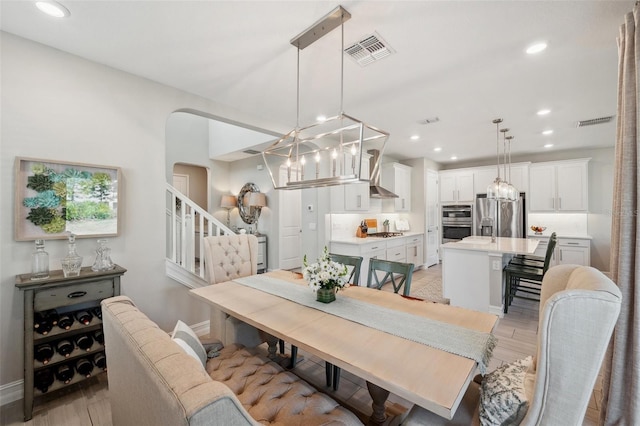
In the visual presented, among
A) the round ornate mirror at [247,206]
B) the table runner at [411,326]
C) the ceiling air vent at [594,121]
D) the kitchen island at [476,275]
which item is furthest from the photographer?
the round ornate mirror at [247,206]

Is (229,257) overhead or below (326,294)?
overhead

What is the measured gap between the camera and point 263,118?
382 cm

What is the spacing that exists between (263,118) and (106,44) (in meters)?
1.87

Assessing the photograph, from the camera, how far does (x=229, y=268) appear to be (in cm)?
285

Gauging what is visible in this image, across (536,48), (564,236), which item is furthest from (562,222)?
(536,48)

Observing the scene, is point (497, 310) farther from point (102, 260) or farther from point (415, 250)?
point (102, 260)

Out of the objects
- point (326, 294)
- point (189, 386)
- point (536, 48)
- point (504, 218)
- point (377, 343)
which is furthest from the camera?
point (504, 218)

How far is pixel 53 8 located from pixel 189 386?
2.56 meters

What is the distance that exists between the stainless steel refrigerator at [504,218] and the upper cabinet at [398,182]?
65.7 inches

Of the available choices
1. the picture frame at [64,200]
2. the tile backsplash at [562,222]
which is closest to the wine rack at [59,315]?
the picture frame at [64,200]

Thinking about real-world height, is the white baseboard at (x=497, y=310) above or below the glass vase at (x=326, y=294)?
below

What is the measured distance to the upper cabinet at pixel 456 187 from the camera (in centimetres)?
684

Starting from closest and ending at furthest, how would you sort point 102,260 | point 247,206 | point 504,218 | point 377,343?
point 377,343 → point 102,260 → point 504,218 → point 247,206

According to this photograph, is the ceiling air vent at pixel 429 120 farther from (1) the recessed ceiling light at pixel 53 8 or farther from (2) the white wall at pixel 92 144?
(1) the recessed ceiling light at pixel 53 8
